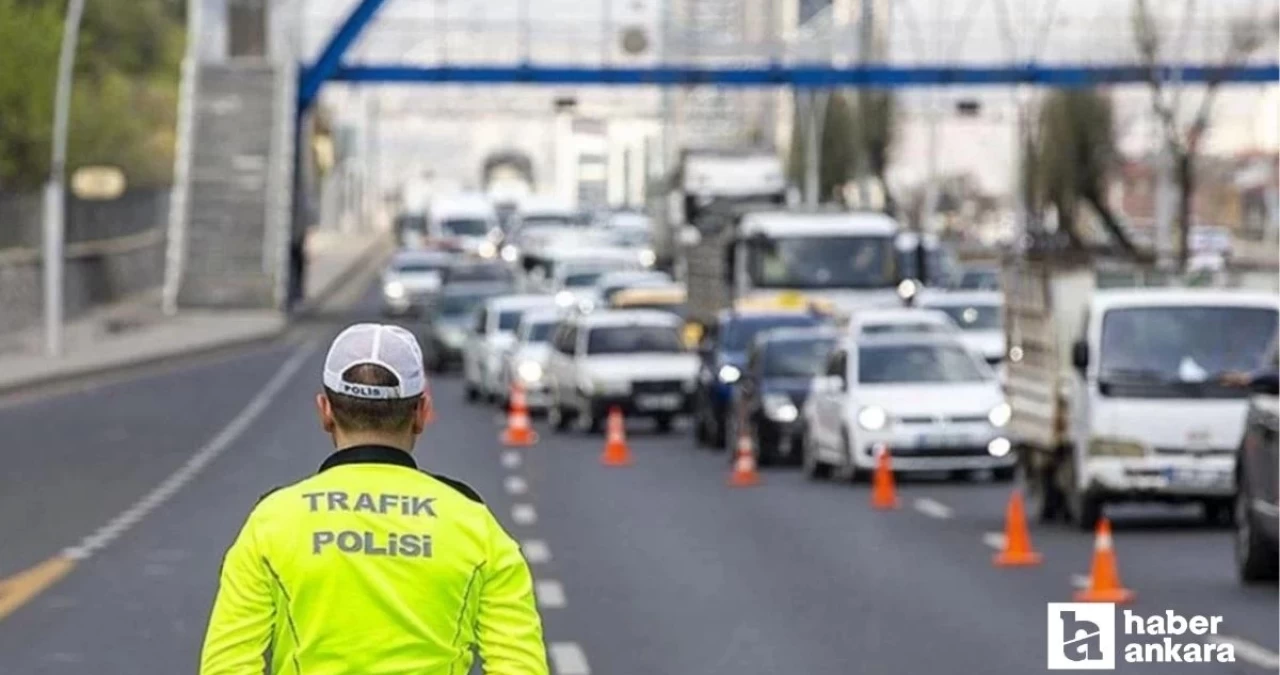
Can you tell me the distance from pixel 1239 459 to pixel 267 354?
4721 centimetres

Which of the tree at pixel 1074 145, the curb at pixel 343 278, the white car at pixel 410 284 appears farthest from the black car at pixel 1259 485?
the tree at pixel 1074 145

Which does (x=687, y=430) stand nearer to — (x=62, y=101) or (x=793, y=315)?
(x=793, y=315)

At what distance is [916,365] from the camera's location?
32469 mm

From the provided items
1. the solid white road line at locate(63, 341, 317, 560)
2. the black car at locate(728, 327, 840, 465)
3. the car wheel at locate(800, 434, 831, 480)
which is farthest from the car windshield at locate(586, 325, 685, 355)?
the car wheel at locate(800, 434, 831, 480)

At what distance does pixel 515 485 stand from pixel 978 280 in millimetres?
36949

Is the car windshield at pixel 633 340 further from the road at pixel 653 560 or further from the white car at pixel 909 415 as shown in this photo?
the white car at pixel 909 415

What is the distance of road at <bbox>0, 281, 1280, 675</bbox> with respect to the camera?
16469 millimetres

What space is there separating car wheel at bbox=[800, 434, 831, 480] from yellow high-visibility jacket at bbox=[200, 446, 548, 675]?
2672 centimetres

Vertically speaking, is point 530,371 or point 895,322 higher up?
point 895,322

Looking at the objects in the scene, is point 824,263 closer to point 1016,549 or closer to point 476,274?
point 476,274

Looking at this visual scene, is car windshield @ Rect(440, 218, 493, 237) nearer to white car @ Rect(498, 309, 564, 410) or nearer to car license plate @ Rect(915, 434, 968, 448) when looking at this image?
white car @ Rect(498, 309, 564, 410)

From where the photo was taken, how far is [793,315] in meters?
41.7

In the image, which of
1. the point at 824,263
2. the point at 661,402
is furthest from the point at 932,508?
the point at 824,263

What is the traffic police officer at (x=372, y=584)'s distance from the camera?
18.8ft
